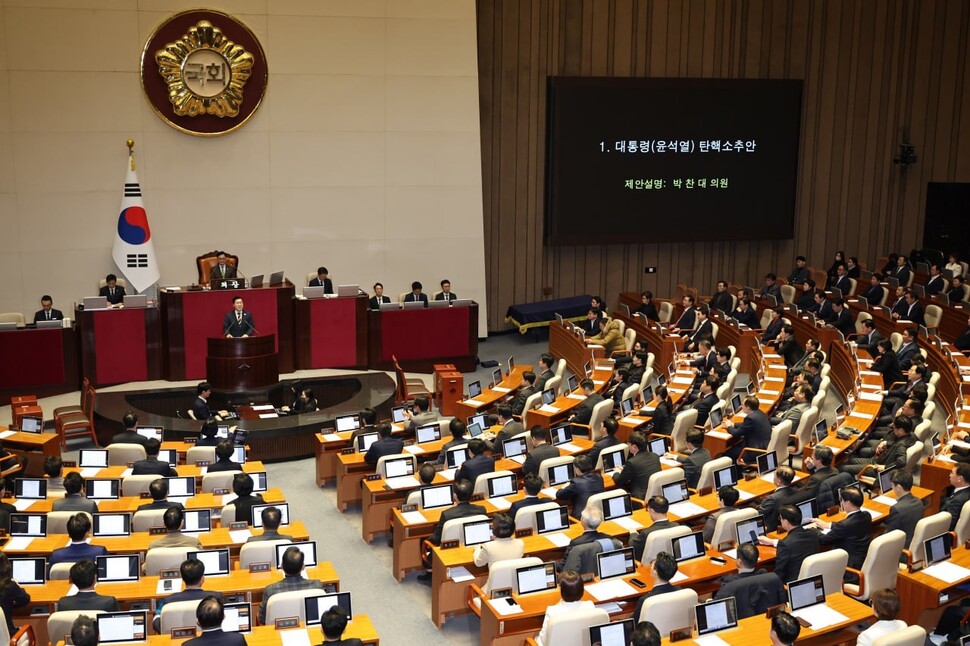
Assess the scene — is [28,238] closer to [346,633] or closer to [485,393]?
[485,393]

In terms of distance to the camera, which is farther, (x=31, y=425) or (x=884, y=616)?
(x=31, y=425)

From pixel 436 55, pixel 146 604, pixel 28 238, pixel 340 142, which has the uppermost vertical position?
pixel 436 55

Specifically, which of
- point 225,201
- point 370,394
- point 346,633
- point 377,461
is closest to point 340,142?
point 225,201

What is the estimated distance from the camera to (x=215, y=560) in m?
7.78

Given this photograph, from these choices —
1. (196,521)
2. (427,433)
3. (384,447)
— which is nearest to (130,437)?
(384,447)

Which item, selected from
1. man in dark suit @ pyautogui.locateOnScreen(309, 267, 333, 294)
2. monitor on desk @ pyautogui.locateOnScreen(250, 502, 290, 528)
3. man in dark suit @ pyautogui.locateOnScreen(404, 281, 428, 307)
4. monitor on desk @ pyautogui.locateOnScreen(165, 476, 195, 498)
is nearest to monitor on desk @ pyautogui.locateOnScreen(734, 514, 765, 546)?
monitor on desk @ pyautogui.locateOnScreen(250, 502, 290, 528)

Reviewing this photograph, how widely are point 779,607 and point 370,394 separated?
835 cm

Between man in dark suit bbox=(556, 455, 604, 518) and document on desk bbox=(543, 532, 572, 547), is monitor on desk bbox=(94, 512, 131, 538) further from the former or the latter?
man in dark suit bbox=(556, 455, 604, 518)

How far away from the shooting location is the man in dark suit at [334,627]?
610cm

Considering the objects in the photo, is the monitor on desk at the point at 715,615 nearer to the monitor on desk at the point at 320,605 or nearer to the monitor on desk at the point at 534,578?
the monitor on desk at the point at 534,578

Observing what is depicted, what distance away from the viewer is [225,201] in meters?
17.2

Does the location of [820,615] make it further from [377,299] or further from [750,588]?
[377,299]

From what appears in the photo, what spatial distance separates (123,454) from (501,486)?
417 centimetres

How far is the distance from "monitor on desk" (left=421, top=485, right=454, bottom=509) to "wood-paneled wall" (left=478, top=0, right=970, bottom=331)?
10.7 metres
